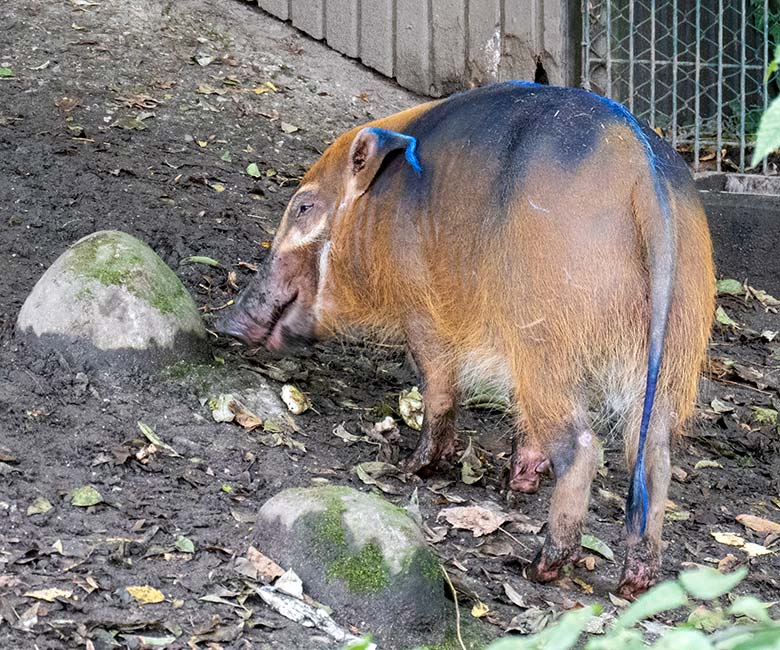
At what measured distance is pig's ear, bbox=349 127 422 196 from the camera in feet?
13.3

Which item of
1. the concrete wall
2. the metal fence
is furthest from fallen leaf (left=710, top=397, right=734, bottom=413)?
the concrete wall

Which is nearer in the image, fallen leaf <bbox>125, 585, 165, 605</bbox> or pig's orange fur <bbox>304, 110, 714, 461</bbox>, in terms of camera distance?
fallen leaf <bbox>125, 585, 165, 605</bbox>

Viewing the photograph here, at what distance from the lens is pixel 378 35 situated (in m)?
7.14

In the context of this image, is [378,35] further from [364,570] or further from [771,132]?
[771,132]

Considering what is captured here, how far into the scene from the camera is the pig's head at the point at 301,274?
14.3ft

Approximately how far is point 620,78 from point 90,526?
4.23 meters

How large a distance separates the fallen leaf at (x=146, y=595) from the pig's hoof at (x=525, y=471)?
1.60 m

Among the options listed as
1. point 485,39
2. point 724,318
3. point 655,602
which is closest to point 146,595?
point 655,602

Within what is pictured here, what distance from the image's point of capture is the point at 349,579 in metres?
3.00

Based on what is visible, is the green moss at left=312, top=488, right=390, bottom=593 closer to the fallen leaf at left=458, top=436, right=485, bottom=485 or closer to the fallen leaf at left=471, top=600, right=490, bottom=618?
the fallen leaf at left=471, top=600, right=490, bottom=618

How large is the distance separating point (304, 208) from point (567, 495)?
1602 mm

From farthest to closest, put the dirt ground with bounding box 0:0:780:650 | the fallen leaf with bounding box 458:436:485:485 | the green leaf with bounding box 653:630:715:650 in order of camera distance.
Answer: the fallen leaf with bounding box 458:436:485:485 → the dirt ground with bounding box 0:0:780:650 → the green leaf with bounding box 653:630:715:650

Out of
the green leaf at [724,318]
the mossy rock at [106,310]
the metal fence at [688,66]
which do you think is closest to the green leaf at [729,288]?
the green leaf at [724,318]

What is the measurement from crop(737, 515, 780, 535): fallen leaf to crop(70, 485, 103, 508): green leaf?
2289 mm
